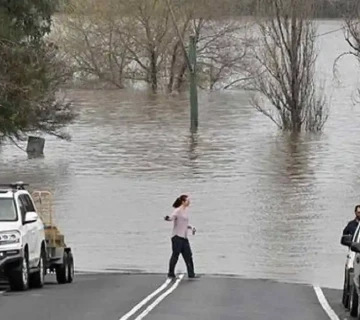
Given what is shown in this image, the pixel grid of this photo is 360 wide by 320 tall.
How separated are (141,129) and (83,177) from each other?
61.8ft

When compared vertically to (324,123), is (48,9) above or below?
above

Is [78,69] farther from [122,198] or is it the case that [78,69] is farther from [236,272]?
[236,272]

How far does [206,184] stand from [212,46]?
41117 mm

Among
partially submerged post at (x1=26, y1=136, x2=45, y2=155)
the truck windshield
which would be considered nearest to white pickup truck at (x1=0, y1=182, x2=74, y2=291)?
the truck windshield

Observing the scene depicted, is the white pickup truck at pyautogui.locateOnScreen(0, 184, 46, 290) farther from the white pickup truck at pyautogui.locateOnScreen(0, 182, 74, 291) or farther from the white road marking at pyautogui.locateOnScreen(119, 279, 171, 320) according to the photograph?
the white road marking at pyautogui.locateOnScreen(119, 279, 171, 320)

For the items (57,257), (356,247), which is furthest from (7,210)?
(356,247)

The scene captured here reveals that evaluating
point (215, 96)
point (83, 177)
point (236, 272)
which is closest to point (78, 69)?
point (215, 96)

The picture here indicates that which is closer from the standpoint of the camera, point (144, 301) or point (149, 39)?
point (144, 301)

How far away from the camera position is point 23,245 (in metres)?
18.4

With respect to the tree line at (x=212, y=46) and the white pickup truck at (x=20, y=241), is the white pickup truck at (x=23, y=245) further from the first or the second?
the tree line at (x=212, y=46)

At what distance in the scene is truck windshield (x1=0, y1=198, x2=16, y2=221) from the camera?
61.9 ft

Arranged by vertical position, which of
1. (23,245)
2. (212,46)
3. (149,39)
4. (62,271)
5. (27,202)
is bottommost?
(62,271)

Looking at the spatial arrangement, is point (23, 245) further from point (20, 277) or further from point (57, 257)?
point (57, 257)

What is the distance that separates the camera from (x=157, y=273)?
25.9 m
